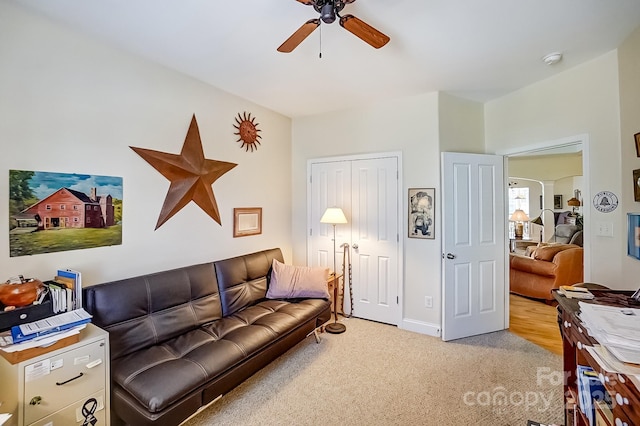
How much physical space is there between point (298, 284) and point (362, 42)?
2.32m

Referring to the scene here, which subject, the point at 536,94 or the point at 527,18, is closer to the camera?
the point at 527,18

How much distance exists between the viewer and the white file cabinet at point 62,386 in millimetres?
1357

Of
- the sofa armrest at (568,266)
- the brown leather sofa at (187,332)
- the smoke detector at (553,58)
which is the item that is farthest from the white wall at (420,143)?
the sofa armrest at (568,266)

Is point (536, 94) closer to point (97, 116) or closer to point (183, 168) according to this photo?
point (183, 168)

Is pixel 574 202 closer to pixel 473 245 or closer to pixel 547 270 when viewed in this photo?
pixel 547 270

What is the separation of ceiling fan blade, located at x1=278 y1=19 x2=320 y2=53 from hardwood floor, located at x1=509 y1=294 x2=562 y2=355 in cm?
352

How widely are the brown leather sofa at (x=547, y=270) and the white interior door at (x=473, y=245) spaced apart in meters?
1.30

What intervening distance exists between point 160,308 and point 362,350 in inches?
74.2

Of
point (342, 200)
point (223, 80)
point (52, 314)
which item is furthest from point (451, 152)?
point (52, 314)

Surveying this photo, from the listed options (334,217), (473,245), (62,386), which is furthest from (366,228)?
(62,386)

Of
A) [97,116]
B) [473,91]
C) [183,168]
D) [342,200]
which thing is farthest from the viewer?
[342,200]

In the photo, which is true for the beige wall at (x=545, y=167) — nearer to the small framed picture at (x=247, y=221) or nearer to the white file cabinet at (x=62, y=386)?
the small framed picture at (x=247, y=221)

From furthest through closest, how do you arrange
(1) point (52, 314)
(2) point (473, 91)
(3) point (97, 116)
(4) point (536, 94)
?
(2) point (473, 91)
(4) point (536, 94)
(3) point (97, 116)
(1) point (52, 314)

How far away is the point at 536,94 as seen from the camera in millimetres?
2949
